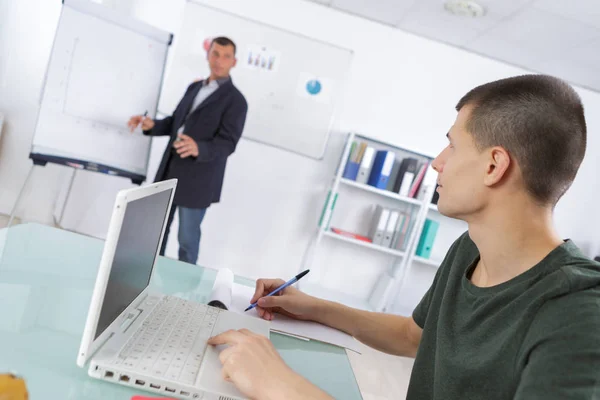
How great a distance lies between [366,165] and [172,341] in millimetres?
2908

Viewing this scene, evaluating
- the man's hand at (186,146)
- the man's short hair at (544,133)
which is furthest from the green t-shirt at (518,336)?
the man's hand at (186,146)

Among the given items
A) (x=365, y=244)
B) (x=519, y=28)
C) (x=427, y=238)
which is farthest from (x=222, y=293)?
(x=519, y=28)

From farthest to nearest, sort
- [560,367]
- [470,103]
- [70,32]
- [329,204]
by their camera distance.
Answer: [329,204], [70,32], [470,103], [560,367]

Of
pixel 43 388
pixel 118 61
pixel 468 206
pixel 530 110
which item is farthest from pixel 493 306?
pixel 118 61

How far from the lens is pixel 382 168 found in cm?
354

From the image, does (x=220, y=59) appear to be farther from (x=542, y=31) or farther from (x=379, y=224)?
(x=542, y=31)

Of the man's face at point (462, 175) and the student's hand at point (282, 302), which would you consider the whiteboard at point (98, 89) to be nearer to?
the student's hand at point (282, 302)

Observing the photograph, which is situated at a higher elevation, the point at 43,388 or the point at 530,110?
the point at 530,110

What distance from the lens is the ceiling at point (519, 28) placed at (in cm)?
282

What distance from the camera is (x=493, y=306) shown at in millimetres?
816

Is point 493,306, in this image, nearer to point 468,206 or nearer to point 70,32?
point 468,206

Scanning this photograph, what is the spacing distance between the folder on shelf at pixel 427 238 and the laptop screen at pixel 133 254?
2952mm

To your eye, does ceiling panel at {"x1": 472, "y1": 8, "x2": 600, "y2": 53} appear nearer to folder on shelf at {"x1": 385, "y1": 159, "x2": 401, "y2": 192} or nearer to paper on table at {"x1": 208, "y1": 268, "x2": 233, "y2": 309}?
folder on shelf at {"x1": 385, "y1": 159, "x2": 401, "y2": 192}

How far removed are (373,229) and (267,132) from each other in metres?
1.11
